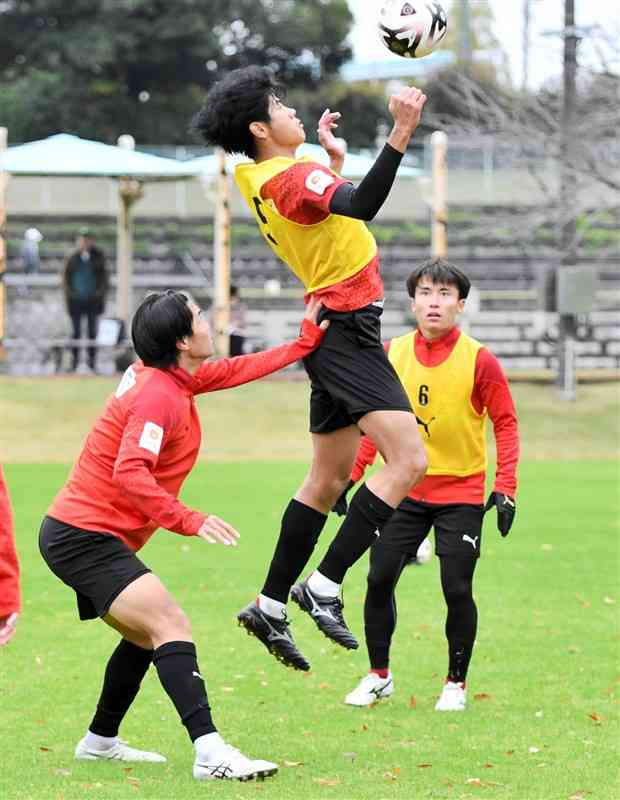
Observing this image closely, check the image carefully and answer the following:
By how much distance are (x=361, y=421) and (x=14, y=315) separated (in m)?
23.7

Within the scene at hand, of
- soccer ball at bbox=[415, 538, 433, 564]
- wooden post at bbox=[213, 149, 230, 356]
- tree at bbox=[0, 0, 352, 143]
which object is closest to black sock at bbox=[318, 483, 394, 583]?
soccer ball at bbox=[415, 538, 433, 564]

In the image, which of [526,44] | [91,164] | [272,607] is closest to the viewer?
[272,607]

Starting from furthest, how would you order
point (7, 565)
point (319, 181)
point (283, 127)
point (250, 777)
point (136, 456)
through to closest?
point (283, 127) → point (319, 181) → point (250, 777) → point (136, 456) → point (7, 565)

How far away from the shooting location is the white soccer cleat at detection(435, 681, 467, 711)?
7016 mm

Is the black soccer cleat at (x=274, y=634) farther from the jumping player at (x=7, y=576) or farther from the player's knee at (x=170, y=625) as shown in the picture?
the jumping player at (x=7, y=576)

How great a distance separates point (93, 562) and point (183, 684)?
1.82ft

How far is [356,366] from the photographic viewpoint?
6.21 meters

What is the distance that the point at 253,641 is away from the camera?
346 inches

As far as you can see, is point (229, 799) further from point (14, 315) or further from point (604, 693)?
point (14, 315)

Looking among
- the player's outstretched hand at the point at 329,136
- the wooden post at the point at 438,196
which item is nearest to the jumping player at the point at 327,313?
the player's outstretched hand at the point at 329,136

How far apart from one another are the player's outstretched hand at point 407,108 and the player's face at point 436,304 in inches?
62.2

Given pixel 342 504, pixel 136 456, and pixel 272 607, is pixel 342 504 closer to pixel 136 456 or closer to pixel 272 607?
pixel 272 607

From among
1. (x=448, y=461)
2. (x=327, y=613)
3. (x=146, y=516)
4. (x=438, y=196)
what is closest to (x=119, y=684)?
(x=146, y=516)

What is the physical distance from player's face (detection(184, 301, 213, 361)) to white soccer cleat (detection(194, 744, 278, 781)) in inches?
57.3
